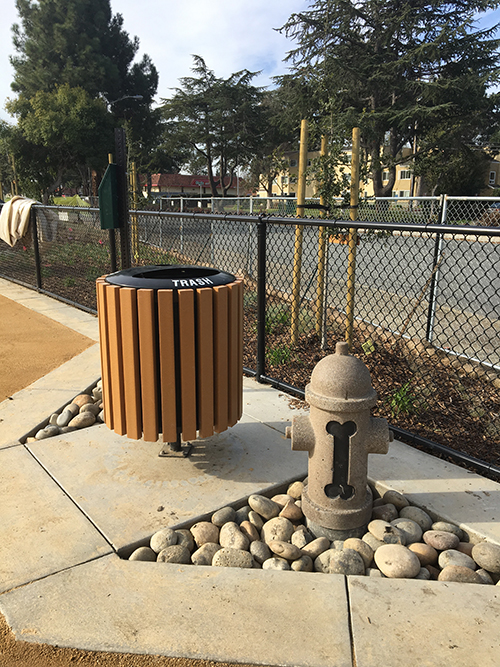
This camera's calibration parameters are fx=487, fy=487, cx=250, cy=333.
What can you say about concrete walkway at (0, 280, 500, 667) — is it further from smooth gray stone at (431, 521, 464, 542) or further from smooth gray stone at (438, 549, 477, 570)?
smooth gray stone at (438, 549, 477, 570)

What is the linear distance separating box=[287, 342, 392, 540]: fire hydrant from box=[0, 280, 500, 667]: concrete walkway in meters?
0.38

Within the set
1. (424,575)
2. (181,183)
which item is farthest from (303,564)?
(181,183)

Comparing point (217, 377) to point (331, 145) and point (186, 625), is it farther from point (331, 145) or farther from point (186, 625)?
point (331, 145)

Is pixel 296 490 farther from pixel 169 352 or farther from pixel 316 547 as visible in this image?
pixel 169 352

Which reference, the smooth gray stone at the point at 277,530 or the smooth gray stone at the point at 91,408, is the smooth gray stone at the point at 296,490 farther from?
the smooth gray stone at the point at 91,408

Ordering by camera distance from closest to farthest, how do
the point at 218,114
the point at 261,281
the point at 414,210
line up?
the point at 261,281
the point at 414,210
the point at 218,114

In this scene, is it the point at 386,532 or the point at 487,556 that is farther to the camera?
the point at 386,532

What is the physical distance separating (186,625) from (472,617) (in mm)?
1155

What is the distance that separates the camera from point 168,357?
9.21 ft

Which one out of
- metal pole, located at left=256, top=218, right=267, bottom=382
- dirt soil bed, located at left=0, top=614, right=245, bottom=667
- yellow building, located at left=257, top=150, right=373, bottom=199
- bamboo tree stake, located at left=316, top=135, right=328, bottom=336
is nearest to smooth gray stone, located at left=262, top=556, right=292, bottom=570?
dirt soil bed, located at left=0, top=614, right=245, bottom=667

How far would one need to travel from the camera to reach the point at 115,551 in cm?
237

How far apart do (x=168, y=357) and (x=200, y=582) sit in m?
1.19

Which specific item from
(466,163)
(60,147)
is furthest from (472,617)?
(466,163)

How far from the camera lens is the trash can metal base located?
9.11 feet
